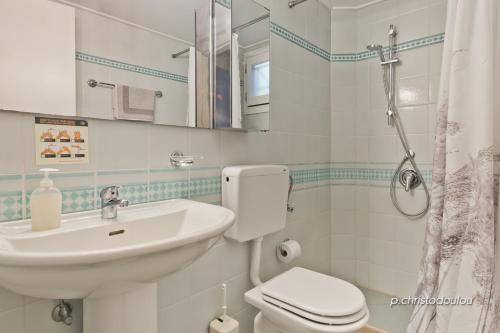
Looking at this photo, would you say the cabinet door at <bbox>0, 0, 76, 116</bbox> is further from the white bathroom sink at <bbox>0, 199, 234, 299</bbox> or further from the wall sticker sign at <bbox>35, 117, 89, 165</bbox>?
the white bathroom sink at <bbox>0, 199, 234, 299</bbox>

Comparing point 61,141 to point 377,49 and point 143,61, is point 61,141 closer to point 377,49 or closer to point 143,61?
point 143,61

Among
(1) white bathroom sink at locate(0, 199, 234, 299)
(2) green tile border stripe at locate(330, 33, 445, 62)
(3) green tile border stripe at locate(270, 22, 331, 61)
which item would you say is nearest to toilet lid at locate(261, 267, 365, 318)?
(1) white bathroom sink at locate(0, 199, 234, 299)

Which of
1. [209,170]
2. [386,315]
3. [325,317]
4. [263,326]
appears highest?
[209,170]

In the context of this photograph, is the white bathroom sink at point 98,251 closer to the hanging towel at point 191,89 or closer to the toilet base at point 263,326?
the hanging towel at point 191,89

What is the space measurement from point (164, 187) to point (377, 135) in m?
1.51

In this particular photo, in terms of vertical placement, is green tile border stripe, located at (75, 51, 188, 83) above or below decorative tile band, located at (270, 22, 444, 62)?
below

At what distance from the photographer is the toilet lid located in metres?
1.12

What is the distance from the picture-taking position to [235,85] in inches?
56.6

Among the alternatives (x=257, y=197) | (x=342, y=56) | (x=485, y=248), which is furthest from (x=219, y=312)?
(x=342, y=56)

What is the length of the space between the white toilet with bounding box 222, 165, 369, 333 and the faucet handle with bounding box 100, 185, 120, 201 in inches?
19.9

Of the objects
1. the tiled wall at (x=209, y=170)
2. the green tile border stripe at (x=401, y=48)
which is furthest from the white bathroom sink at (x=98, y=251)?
the green tile border stripe at (x=401, y=48)

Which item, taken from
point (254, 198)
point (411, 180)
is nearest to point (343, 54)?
point (411, 180)

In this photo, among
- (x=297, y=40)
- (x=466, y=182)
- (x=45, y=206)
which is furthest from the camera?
(x=297, y=40)

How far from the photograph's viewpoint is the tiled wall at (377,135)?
5.79ft
